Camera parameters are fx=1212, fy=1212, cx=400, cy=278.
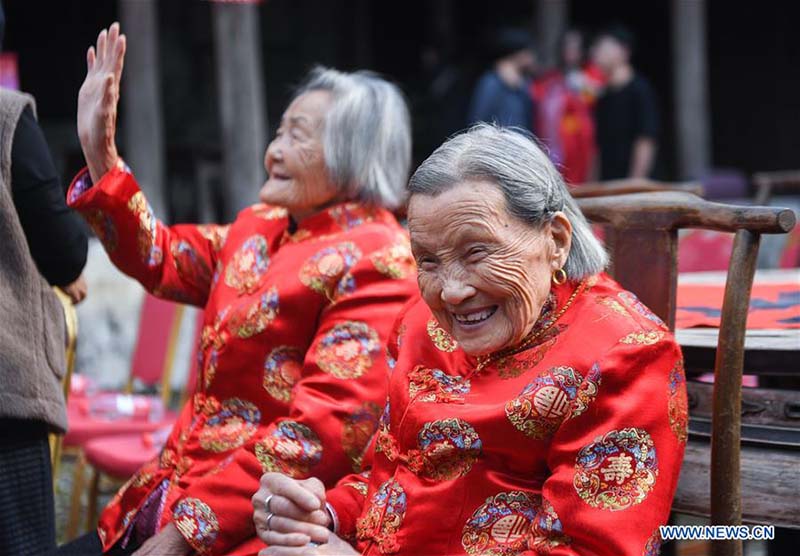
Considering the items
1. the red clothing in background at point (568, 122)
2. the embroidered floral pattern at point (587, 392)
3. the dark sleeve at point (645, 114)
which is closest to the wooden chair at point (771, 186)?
the embroidered floral pattern at point (587, 392)

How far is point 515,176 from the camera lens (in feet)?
6.80

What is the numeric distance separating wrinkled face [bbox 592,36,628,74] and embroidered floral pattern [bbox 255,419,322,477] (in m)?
7.02

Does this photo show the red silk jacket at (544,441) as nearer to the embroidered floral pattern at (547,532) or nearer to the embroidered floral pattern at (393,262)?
the embroidered floral pattern at (547,532)

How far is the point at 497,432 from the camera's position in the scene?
2.03m

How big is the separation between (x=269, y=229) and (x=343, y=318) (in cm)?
41

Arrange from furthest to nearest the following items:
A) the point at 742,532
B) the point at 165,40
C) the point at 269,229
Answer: the point at 165,40 < the point at 269,229 < the point at 742,532

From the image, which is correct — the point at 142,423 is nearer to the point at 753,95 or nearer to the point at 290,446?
the point at 290,446

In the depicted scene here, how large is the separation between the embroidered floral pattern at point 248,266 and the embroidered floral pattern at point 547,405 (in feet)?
2.97

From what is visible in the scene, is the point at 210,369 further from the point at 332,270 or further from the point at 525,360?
the point at 525,360

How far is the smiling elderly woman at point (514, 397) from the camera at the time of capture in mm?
1940

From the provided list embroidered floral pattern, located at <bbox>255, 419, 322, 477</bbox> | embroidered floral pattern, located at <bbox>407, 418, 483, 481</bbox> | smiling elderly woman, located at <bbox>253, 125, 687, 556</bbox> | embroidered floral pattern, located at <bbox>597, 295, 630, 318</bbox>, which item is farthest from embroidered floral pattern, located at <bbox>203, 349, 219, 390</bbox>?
embroidered floral pattern, located at <bbox>597, 295, 630, 318</bbox>

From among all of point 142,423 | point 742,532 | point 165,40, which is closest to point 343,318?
point 742,532

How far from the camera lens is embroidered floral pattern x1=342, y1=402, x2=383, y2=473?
8.29 ft

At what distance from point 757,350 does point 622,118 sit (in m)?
6.70
